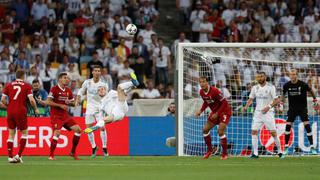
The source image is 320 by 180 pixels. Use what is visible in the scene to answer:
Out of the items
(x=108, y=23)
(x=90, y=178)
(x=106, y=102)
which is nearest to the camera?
(x=90, y=178)

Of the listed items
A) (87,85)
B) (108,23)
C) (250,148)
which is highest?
(108,23)

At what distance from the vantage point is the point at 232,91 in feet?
89.7

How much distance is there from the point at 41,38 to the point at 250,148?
8971 mm

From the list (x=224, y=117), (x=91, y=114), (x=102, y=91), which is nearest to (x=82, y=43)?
(x=91, y=114)

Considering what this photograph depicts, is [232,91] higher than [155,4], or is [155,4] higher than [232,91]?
[155,4]

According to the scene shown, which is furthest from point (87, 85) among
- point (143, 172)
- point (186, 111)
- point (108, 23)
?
point (108, 23)

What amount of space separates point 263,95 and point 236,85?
10.3 feet

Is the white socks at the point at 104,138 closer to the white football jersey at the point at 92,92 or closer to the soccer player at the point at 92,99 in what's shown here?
the soccer player at the point at 92,99

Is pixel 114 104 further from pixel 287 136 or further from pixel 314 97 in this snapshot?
pixel 314 97

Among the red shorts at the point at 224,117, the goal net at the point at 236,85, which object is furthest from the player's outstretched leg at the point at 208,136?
the goal net at the point at 236,85

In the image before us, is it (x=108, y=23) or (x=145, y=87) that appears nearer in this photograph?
(x=145, y=87)

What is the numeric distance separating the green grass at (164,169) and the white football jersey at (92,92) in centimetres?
246

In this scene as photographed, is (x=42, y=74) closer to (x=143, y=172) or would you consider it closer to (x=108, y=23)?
(x=108, y=23)

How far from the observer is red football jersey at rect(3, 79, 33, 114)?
2083cm
